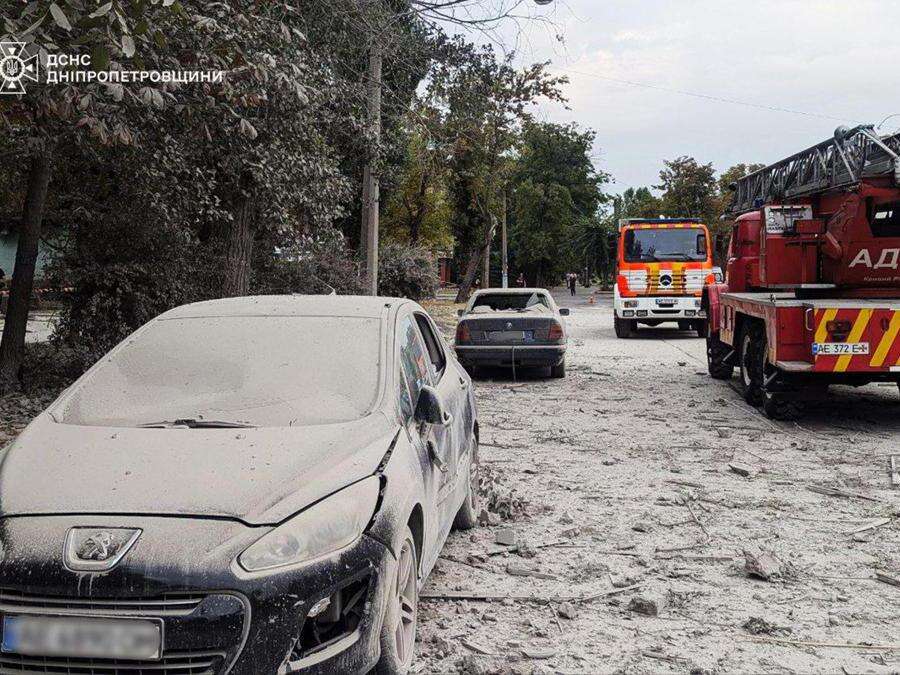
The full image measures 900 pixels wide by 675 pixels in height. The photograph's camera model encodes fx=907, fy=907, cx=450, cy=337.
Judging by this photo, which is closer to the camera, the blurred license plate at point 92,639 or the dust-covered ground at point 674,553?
the blurred license plate at point 92,639

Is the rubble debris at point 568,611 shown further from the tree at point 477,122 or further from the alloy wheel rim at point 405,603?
the tree at point 477,122

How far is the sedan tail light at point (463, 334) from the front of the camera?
14.4m

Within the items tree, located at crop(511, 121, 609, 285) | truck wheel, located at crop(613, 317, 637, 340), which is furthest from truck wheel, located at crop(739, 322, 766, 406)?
tree, located at crop(511, 121, 609, 285)

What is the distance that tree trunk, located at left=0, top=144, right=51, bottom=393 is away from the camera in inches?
452

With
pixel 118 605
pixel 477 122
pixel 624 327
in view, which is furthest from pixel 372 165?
pixel 118 605

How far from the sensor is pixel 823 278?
440 inches

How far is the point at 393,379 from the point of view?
4.21 meters

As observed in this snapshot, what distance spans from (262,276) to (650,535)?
12.8m

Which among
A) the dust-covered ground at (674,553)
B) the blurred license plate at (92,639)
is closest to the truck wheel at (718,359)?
the dust-covered ground at (674,553)

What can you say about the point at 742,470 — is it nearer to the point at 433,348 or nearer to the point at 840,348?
the point at 840,348

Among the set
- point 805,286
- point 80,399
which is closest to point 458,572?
point 80,399

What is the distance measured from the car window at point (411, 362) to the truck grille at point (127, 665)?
5.00 feet

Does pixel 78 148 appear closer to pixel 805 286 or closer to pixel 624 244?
pixel 805 286

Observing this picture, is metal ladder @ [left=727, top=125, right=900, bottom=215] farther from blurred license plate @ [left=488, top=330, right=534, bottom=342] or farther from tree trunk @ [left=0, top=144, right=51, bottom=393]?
tree trunk @ [left=0, top=144, right=51, bottom=393]
